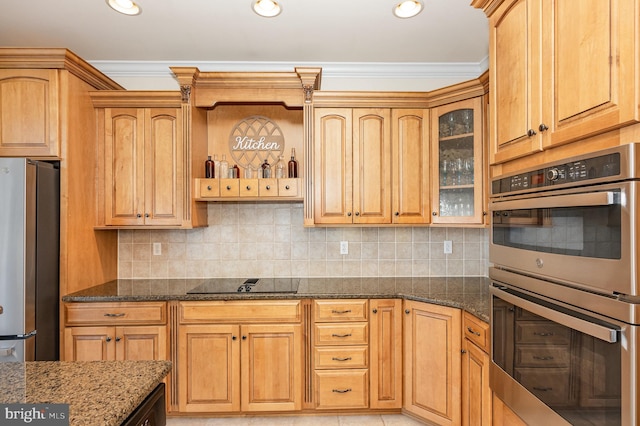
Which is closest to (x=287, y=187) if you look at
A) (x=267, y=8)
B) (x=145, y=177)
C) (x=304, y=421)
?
(x=145, y=177)

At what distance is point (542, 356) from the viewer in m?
1.27

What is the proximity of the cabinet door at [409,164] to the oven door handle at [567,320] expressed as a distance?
4.20 ft

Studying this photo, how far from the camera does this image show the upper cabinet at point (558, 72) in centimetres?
94

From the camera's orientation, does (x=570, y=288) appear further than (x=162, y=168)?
No

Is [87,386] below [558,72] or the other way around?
below

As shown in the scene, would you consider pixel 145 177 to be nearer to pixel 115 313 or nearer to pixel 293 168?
pixel 115 313

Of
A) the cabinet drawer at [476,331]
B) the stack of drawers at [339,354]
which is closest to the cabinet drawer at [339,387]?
the stack of drawers at [339,354]

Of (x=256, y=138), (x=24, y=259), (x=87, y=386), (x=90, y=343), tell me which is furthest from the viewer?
(x=256, y=138)

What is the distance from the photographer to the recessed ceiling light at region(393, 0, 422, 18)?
2.15 meters

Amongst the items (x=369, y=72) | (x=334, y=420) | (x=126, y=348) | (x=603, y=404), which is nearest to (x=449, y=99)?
(x=369, y=72)

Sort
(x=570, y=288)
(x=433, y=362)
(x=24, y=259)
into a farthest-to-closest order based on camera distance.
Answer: (x=433, y=362) → (x=24, y=259) → (x=570, y=288)

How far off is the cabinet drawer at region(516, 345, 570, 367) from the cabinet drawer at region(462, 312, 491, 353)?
0.42 metres

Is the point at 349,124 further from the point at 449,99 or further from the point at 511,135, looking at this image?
the point at 511,135

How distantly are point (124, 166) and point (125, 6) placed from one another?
1098mm
